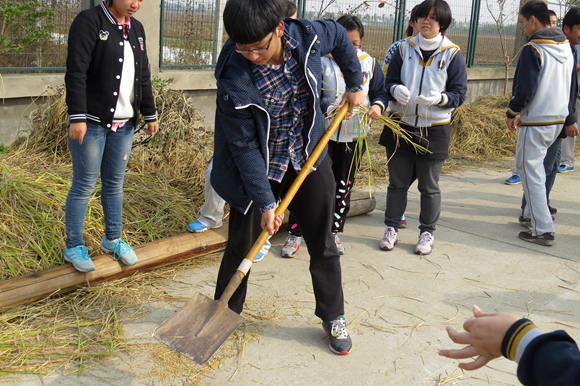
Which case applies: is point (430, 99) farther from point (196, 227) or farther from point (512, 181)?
point (512, 181)

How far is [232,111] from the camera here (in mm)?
2482

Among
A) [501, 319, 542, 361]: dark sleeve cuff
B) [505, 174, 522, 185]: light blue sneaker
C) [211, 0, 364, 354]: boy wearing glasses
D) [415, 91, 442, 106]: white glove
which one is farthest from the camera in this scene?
[505, 174, 522, 185]: light blue sneaker

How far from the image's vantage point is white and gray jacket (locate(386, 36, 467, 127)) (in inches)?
159

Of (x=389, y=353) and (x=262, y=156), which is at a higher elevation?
(x=262, y=156)

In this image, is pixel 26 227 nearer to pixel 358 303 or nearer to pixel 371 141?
pixel 358 303

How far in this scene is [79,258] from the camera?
3.29 m

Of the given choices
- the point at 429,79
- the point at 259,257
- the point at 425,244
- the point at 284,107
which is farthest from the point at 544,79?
the point at 284,107

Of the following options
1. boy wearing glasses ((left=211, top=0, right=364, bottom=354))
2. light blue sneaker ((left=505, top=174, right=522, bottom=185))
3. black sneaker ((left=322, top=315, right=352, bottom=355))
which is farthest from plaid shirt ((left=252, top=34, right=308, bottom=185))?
light blue sneaker ((left=505, top=174, right=522, bottom=185))

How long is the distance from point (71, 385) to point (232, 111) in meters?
1.47

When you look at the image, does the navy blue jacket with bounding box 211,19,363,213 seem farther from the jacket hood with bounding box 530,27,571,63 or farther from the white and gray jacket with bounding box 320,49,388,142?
the jacket hood with bounding box 530,27,571,63

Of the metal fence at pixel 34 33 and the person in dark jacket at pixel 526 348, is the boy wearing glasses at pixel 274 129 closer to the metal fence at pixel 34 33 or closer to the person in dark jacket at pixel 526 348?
the person in dark jacket at pixel 526 348

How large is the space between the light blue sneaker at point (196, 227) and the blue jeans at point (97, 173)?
25.9 inches

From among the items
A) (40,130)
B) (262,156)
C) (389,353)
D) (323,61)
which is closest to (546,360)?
(262,156)

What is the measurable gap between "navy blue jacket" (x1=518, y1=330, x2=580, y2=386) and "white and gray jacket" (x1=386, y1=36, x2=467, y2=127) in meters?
2.97
